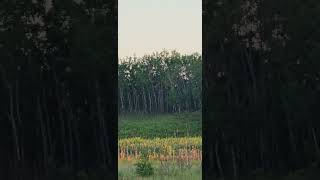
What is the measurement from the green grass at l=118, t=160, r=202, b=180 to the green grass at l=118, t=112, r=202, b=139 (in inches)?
10.4

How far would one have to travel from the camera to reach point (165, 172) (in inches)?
209

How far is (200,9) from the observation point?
16.8 feet

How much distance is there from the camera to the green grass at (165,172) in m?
5.20
